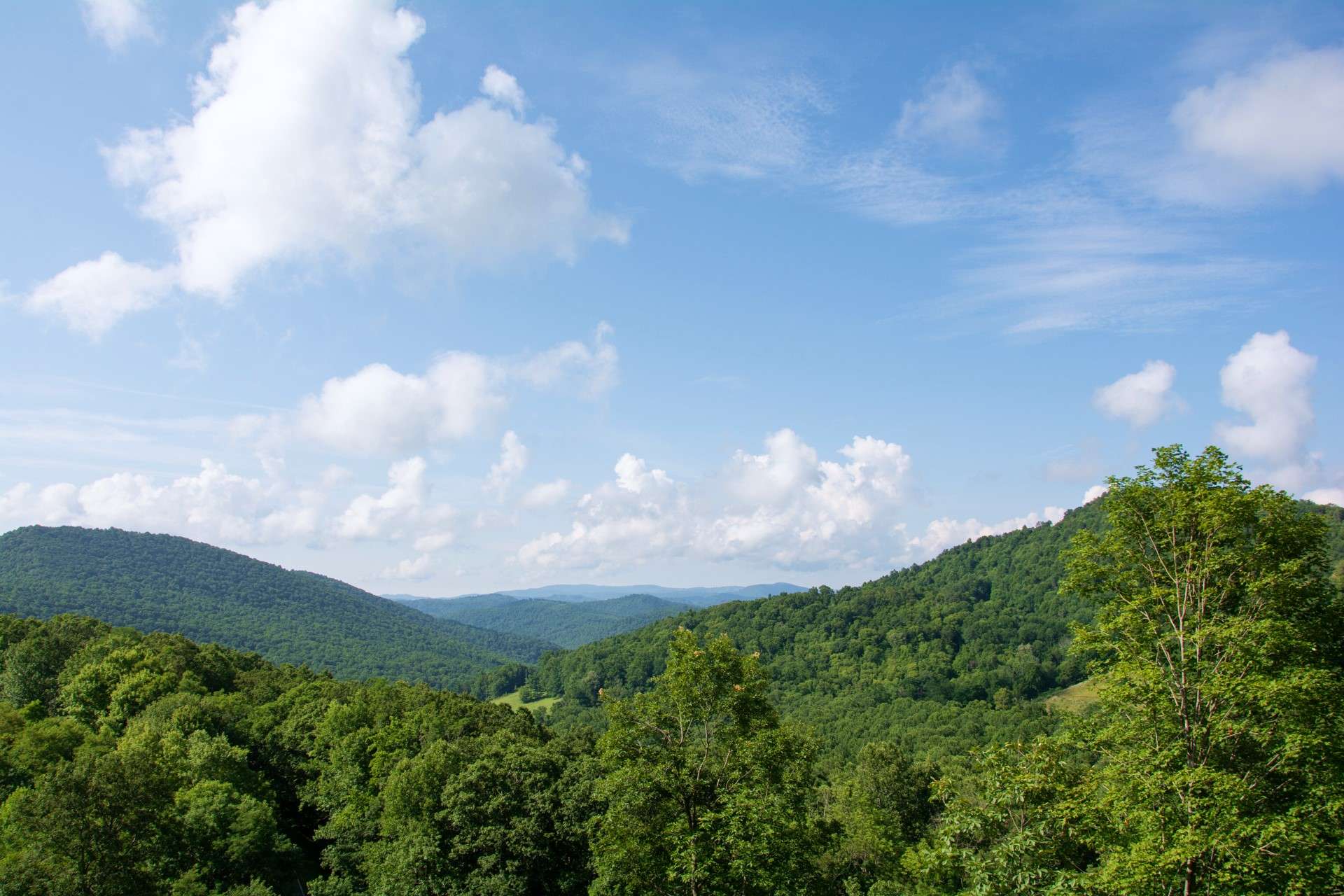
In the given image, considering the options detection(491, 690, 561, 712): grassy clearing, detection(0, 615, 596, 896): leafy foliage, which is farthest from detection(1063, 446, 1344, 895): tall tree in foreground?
detection(491, 690, 561, 712): grassy clearing

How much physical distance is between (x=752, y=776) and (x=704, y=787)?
138cm

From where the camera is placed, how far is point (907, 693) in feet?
433

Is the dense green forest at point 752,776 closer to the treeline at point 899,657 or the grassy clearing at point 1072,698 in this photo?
the treeline at point 899,657

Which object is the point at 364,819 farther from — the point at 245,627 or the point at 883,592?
the point at 245,627

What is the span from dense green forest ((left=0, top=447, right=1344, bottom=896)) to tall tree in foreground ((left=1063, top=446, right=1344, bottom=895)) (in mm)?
66

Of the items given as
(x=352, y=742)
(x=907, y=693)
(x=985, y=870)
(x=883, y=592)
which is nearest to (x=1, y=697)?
(x=352, y=742)

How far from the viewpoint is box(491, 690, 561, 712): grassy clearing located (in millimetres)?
154375

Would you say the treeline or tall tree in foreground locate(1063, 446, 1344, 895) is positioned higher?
tall tree in foreground locate(1063, 446, 1344, 895)

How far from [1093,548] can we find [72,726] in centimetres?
5216

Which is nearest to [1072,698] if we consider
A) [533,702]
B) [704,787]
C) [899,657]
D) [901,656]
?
[901,656]

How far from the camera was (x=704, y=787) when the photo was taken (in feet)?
60.2

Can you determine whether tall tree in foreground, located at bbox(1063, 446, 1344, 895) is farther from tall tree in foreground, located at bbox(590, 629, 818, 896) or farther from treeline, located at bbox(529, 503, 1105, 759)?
treeline, located at bbox(529, 503, 1105, 759)

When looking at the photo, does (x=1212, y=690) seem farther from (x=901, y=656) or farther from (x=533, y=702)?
(x=533, y=702)

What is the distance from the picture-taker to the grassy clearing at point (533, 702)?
6078 inches
